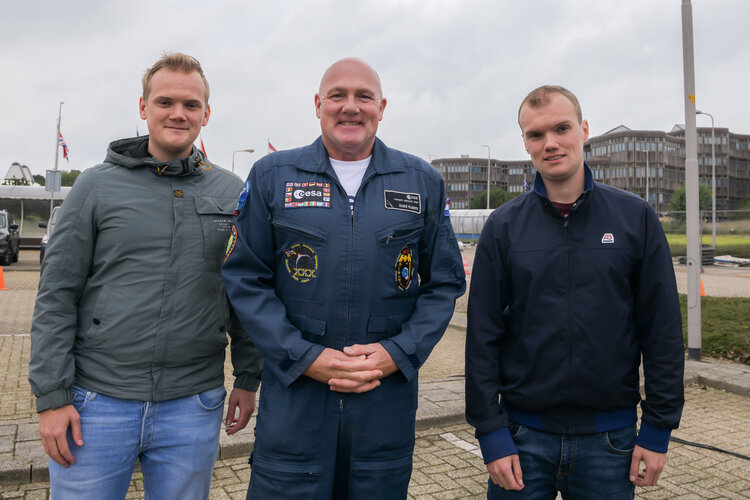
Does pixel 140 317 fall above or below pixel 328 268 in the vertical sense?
below

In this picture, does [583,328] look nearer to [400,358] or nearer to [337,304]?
[400,358]

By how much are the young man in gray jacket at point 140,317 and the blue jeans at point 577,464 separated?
1.22 meters

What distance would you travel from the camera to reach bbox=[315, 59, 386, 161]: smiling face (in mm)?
2365

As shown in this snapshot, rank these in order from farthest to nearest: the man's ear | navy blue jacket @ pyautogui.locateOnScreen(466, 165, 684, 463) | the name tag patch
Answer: the man's ear → the name tag patch → navy blue jacket @ pyautogui.locateOnScreen(466, 165, 684, 463)

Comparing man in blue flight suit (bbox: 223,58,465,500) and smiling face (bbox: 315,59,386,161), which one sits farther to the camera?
smiling face (bbox: 315,59,386,161)

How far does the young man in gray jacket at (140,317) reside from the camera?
Answer: 7.00 ft

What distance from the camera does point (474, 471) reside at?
4.32 meters

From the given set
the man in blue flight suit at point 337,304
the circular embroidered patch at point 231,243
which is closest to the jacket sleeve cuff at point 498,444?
the man in blue flight suit at point 337,304

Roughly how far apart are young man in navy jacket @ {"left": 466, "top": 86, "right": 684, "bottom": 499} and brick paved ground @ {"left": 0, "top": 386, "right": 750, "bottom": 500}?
1.87 metres

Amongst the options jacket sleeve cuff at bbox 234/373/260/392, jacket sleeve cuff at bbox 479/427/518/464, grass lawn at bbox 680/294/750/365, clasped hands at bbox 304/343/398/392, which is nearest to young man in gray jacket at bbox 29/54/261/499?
jacket sleeve cuff at bbox 234/373/260/392

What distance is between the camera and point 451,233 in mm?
2600

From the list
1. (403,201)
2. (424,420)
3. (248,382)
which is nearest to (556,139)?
(403,201)

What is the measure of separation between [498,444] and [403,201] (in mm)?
1000

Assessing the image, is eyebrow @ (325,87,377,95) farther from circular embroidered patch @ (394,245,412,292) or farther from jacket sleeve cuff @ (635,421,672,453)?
jacket sleeve cuff @ (635,421,672,453)
